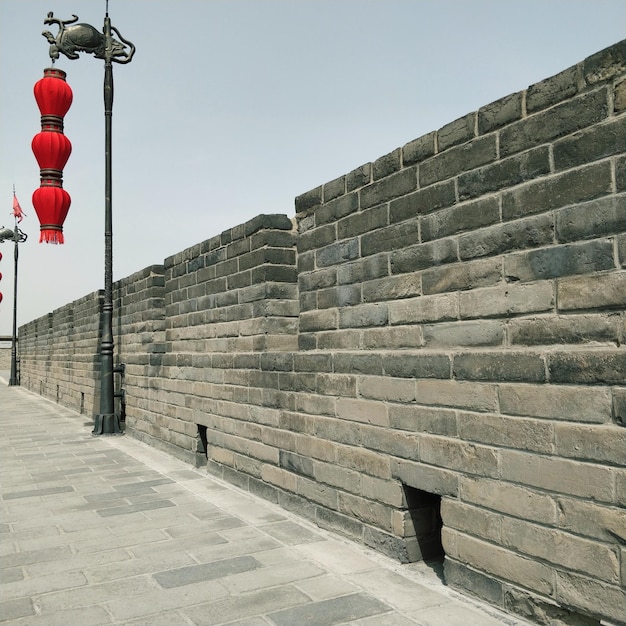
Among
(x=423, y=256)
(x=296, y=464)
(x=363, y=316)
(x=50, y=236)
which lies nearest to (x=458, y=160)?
(x=423, y=256)

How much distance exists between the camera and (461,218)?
362 cm

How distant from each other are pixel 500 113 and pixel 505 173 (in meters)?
0.33

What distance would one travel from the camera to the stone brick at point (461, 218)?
3418 mm

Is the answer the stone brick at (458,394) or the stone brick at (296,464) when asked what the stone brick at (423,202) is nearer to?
the stone brick at (458,394)

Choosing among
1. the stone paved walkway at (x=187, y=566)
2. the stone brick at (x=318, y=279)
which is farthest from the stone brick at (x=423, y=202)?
the stone paved walkway at (x=187, y=566)

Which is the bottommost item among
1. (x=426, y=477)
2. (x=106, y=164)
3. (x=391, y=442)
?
(x=426, y=477)

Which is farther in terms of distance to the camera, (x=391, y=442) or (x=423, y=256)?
(x=391, y=442)

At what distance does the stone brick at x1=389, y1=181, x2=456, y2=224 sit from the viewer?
3.73 meters

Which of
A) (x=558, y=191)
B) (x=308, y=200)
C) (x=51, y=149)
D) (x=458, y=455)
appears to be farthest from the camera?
(x=51, y=149)

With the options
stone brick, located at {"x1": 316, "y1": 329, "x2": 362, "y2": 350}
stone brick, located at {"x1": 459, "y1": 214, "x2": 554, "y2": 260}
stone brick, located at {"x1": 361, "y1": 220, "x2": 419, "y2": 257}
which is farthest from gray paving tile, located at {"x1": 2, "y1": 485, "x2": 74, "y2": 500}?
stone brick, located at {"x1": 459, "y1": 214, "x2": 554, "y2": 260}

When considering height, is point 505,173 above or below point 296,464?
above

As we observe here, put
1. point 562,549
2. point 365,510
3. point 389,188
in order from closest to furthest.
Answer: point 562,549 < point 389,188 < point 365,510

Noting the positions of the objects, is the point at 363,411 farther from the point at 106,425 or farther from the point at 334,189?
the point at 106,425

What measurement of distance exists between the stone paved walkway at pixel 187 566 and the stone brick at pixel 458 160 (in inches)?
94.8
